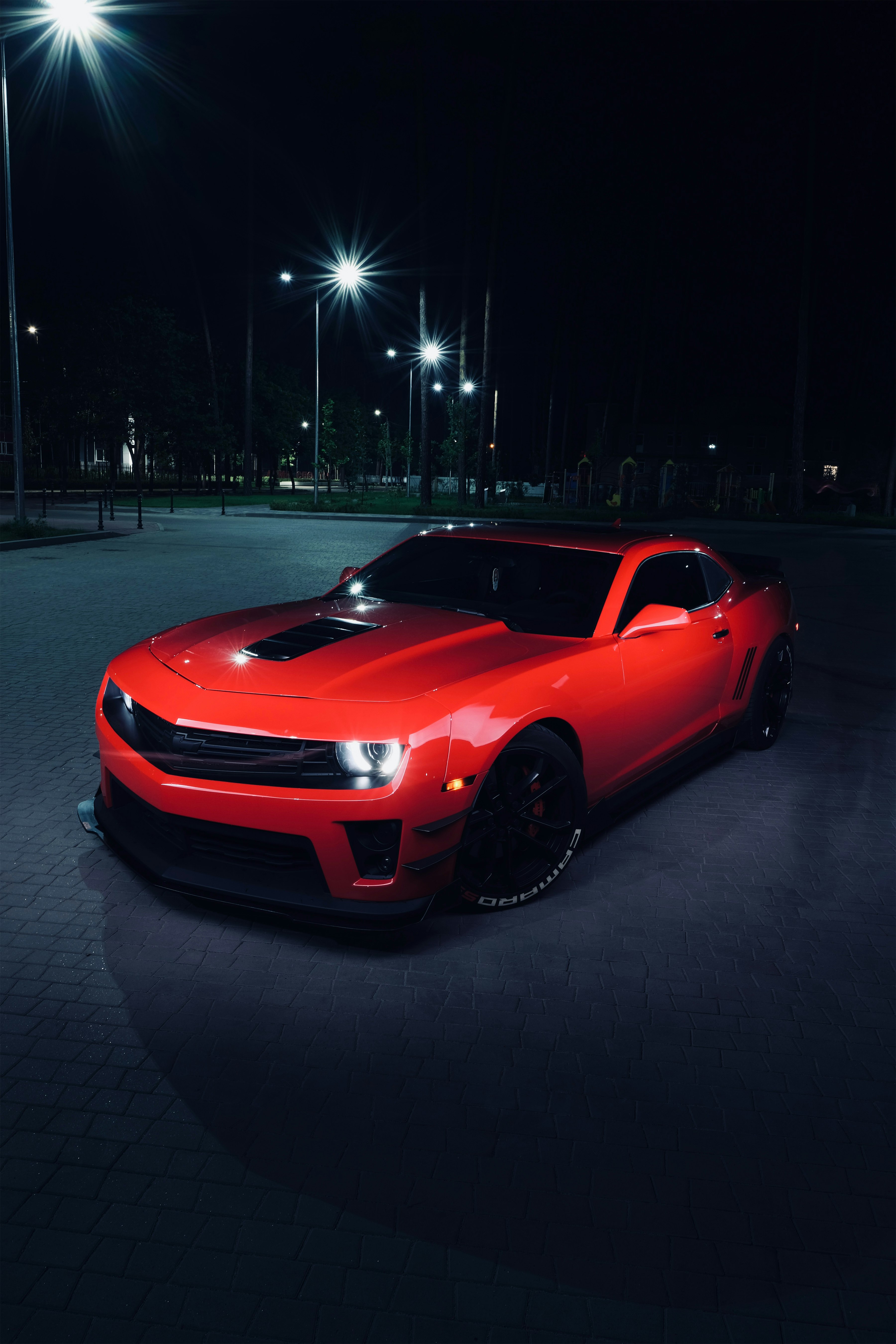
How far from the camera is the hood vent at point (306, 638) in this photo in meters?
4.21

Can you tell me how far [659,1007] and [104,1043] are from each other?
1857mm

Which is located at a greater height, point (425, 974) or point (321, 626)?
point (321, 626)

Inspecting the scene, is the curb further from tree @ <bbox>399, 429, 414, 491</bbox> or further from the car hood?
tree @ <bbox>399, 429, 414, 491</bbox>

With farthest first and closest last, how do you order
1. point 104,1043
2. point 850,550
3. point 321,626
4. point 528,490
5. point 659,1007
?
point 528,490 < point 850,550 < point 321,626 < point 659,1007 < point 104,1043

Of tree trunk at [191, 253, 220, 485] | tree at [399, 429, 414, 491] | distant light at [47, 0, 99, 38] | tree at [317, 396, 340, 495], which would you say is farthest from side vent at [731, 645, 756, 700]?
tree at [317, 396, 340, 495]

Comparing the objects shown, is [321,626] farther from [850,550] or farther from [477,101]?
[477,101]

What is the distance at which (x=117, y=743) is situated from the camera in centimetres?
410

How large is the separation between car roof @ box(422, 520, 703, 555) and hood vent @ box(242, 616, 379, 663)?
1.09 meters

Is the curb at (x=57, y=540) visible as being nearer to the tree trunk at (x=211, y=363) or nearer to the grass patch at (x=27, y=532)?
the grass patch at (x=27, y=532)

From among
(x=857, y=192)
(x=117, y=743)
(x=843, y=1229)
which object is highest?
(x=857, y=192)

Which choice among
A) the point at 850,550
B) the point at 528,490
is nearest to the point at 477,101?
the point at 850,550

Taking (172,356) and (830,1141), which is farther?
(172,356)

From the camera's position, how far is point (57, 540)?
22797 millimetres

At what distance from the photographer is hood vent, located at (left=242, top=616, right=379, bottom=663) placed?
166 inches
